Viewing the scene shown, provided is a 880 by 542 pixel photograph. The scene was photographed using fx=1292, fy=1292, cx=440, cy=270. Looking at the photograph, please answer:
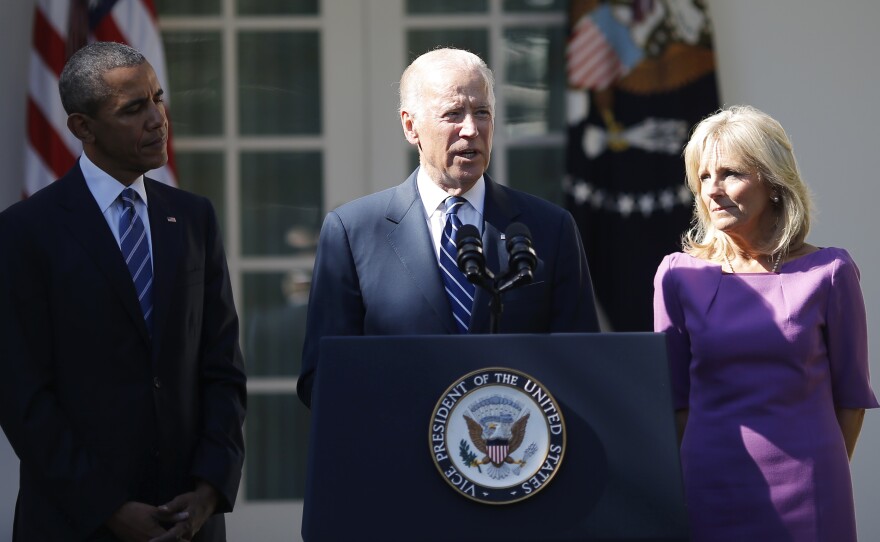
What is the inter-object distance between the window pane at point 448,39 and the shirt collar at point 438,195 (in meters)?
2.88

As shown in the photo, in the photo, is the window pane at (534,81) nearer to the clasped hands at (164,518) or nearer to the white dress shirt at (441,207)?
the white dress shirt at (441,207)

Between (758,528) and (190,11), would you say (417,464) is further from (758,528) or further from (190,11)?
(190,11)

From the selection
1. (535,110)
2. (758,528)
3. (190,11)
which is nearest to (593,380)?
(758,528)

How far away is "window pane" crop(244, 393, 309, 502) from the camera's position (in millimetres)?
5898

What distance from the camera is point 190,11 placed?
5.97 metres

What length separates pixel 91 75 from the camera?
10.4 feet

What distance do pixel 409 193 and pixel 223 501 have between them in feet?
2.91

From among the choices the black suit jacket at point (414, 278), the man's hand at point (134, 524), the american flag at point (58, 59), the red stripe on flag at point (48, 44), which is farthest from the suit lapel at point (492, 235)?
the red stripe on flag at point (48, 44)

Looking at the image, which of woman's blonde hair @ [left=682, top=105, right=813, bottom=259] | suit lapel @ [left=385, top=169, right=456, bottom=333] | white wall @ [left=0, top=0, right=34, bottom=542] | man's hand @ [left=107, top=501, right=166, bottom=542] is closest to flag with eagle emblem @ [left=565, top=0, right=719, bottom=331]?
woman's blonde hair @ [left=682, top=105, right=813, bottom=259]

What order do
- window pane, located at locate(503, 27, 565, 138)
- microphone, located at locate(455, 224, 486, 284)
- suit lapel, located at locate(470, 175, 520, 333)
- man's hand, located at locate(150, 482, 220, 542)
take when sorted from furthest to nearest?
window pane, located at locate(503, 27, 565, 138)
man's hand, located at locate(150, 482, 220, 542)
suit lapel, located at locate(470, 175, 520, 333)
microphone, located at locate(455, 224, 486, 284)

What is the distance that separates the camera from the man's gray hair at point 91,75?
3162 mm

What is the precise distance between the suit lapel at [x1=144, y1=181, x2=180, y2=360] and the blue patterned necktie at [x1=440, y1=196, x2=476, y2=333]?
2.23 ft

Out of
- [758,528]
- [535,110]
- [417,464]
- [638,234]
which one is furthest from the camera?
[535,110]

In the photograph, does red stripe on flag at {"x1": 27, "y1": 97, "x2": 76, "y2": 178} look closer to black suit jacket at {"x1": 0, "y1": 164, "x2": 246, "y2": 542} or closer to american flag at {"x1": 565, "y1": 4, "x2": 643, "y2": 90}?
american flag at {"x1": 565, "y1": 4, "x2": 643, "y2": 90}
